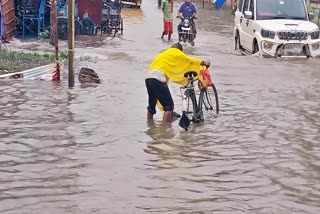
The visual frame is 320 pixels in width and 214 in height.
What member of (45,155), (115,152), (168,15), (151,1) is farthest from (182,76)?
(151,1)

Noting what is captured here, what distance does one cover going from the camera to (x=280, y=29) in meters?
17.2

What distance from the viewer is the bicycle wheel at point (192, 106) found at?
9.94 meters

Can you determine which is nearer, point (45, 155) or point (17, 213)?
point (17, 213)

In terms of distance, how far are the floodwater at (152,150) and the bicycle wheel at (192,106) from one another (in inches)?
A: 10.1

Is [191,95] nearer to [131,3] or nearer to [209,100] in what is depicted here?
[209,100]

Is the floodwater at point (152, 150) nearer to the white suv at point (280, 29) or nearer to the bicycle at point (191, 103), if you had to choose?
the bicycle at point (191, 103)

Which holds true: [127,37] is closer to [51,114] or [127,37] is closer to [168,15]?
[168,15]

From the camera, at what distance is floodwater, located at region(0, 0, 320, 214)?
254 inches

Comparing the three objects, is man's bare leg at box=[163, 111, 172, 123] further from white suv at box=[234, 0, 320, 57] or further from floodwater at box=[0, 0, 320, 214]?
white suv at box=[234, 0, 320, 57]

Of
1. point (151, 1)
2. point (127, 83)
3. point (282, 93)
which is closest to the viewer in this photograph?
point (282, 93)

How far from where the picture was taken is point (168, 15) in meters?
23.9

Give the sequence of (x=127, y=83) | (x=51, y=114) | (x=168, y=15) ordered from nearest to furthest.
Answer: (x=51, y=114)
(x=127, y=83)
(x=168, y=15)

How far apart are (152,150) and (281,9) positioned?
10.9 meters

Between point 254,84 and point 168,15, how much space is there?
10510mm
